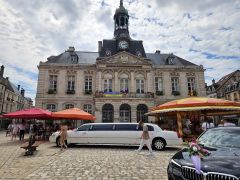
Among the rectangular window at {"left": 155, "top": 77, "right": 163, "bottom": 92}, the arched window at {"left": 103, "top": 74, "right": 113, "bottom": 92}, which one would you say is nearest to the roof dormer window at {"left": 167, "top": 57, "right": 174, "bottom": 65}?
the rectangular window at {"left": 155, "top": 77, "right": 163, "bottom": 92}

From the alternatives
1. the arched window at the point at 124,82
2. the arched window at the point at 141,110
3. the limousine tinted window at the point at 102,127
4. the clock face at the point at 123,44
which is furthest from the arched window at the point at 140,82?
the limousine tinted window at the point at 102,127

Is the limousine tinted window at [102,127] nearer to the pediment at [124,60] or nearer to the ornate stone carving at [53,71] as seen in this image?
the pediment at [124,60]

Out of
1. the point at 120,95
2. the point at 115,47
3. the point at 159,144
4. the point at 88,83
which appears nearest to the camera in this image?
the point at 159,144

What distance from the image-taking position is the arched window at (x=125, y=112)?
96.1ft

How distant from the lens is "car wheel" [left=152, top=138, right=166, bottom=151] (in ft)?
38.2

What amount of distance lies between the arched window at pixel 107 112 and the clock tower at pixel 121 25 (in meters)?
10.7

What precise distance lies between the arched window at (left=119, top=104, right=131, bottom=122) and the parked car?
24.1m

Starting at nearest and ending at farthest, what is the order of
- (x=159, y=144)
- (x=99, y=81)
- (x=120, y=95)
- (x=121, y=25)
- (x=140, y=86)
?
(x=159, y=144) < (x=120, y=95) < (x=99, y=81) < (x=140, y=86) < (x=121, y=25)

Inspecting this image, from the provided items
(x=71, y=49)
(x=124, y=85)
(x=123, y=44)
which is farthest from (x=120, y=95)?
(x=71, y=49)

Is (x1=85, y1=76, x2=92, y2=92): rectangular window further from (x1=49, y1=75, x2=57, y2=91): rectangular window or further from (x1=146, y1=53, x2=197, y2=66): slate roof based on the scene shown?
(x1=146, y1=53, x2=197, y2=66): slate roof

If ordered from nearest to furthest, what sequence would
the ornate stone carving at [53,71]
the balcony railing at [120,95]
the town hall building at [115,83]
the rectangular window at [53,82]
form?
the balcony railing at [120,95] < the town hall building at [115,83] < the rectangular window at [53,82] < the ornate stone carving at [53,71]

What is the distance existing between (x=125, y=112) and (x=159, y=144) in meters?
17.8

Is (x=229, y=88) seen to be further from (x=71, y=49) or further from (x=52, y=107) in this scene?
(x=52, y=107)

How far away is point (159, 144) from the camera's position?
11.7 meters
